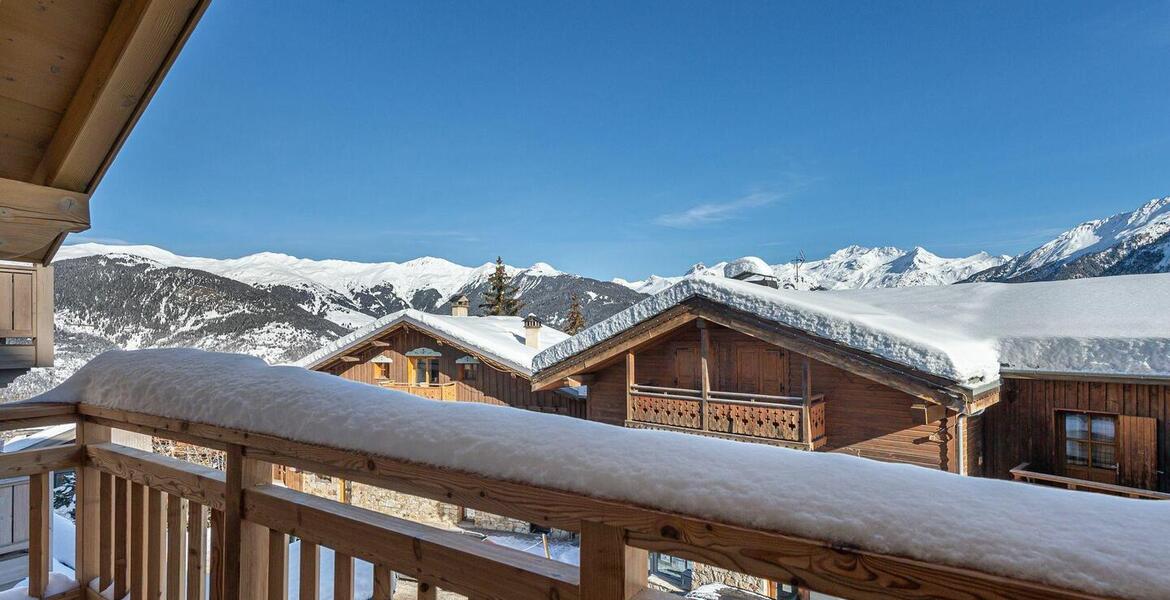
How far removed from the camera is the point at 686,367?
24.5 ft

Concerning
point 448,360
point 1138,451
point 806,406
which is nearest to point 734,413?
point 806,406

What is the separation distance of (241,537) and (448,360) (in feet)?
31.2

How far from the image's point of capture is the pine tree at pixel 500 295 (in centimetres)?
2227

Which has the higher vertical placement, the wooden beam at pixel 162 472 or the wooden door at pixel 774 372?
the wooden beam at pixel 162 472

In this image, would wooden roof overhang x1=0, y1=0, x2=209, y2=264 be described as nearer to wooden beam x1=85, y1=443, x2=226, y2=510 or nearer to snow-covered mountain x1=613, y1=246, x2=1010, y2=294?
wooden beam x1=85, y1=443, x2=226, y2=510

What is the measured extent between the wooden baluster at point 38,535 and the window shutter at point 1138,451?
8.11 metres

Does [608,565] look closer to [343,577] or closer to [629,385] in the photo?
[343,577]

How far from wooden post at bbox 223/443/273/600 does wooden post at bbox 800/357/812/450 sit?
5.90 meters

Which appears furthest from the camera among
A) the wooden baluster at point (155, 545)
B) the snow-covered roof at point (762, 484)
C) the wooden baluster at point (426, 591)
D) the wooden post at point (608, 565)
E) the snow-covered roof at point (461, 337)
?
the snow-covered roof at point (461, 337)

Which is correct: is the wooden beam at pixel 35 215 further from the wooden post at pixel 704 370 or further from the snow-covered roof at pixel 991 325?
the wooden post at pixel 704 370

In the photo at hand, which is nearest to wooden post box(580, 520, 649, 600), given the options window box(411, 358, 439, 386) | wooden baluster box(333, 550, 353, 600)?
wooden baluster box(333, 550, 353, 600)

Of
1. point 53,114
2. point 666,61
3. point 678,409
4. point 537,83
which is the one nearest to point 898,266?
point 666,61

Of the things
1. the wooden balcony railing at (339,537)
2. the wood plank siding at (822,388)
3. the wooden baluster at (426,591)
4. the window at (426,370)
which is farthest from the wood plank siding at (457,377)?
the wooden baluster at (426,591)

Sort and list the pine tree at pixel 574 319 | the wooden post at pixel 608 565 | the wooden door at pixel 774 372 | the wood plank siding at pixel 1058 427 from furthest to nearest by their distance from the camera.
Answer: the pine tree at pixel 574 319
the wooden door at pixel 774 372
the wood plank siding at pixel 1058 427
the wooden post at pixel 608 565
